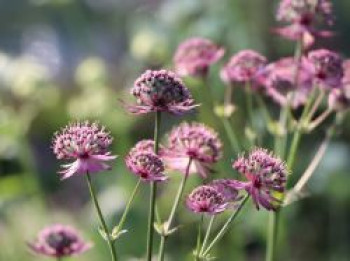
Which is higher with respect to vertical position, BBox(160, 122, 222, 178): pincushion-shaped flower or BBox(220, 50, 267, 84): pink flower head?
BBox(220, 50, 267, 84): pink flower head

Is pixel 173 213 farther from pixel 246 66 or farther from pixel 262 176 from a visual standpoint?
pixel 246 66

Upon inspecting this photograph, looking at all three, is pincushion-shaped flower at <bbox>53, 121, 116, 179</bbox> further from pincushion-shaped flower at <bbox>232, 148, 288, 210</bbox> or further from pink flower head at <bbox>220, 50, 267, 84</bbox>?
pink flower head at <bbox>220, 50, 267, 84</bbox>

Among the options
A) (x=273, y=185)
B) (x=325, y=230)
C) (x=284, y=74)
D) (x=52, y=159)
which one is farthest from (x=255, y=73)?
(x=52, y=159)

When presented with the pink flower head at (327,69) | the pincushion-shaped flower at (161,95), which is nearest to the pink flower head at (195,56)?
the pink flower head at (327,69)

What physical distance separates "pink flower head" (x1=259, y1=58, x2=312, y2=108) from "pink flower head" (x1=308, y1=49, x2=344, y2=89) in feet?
0.11

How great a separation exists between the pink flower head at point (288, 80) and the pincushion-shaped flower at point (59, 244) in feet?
1.82

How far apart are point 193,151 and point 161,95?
0.66ft

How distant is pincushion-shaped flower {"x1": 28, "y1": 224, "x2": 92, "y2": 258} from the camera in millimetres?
2135

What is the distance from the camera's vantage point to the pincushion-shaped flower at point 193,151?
188 centimetres

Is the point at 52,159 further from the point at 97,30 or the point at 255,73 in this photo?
the point at 255,73

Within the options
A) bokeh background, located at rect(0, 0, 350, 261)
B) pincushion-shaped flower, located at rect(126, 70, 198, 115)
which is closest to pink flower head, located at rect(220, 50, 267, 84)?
pincushion-shaped flower, located at rect(126, 70, 198, 115)

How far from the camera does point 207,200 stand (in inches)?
66.9

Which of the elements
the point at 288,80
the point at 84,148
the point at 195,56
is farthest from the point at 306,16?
the point at 84,148

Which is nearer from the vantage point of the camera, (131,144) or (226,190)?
(226,190)
